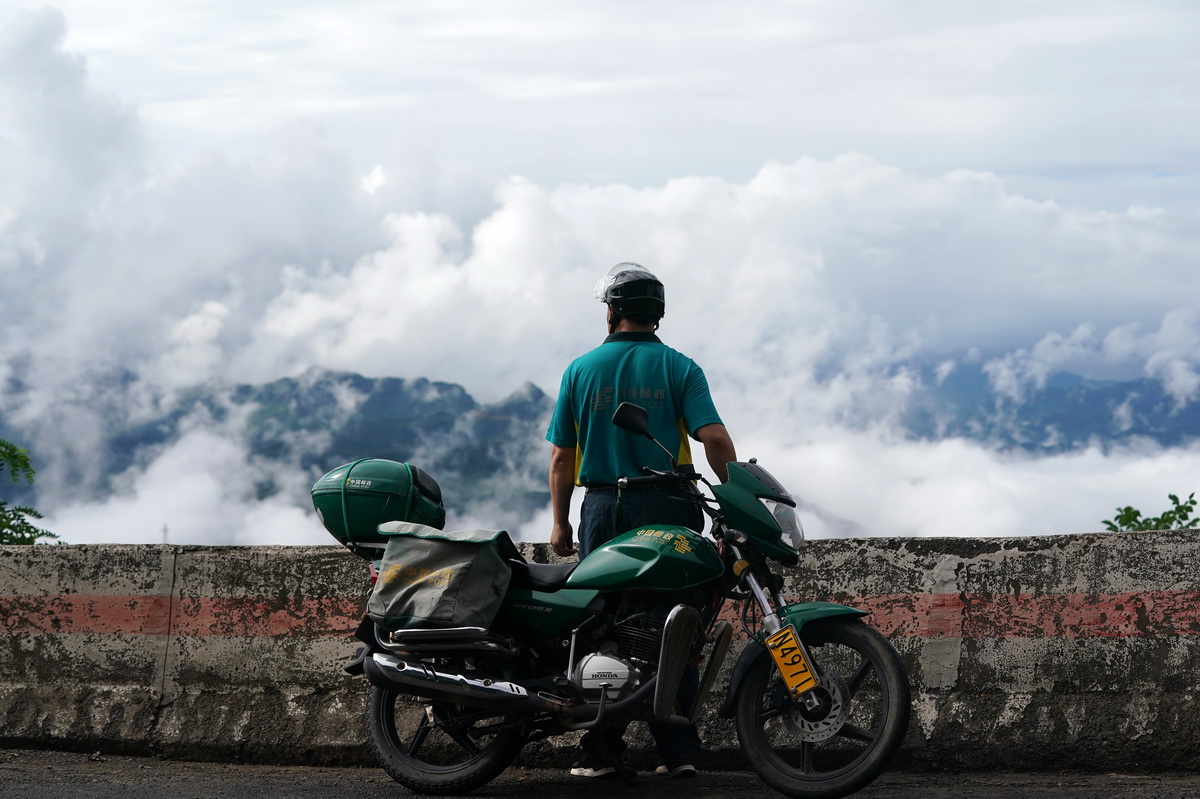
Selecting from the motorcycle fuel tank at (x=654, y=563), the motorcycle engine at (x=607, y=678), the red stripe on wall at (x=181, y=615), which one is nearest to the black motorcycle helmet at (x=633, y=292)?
the motorcycle fuel tank at (x=654, y=563)

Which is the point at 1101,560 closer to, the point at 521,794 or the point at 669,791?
the point at 669,791

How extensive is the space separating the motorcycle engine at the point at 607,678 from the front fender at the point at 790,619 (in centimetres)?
37

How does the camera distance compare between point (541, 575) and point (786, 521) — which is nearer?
point (786, 521)

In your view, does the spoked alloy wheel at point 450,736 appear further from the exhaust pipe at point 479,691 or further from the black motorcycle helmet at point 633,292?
the black motorcycle helmet at point 633,292

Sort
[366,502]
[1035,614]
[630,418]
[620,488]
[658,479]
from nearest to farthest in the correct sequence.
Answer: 1. [630,418]
2. [658,479]
3. [620,488]
4. [366,502]
5. [1035,614]

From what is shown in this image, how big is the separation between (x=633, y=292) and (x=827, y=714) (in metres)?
1.88

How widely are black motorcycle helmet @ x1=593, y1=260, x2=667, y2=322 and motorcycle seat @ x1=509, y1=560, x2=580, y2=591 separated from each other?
1.11 meters

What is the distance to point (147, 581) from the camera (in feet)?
20.3

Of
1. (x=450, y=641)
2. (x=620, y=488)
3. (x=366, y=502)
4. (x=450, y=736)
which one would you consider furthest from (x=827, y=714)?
(x=366, y=502)

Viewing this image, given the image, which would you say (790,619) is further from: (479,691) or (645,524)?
(479,691)

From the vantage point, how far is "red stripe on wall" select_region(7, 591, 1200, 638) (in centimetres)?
549

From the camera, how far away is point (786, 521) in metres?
4.69

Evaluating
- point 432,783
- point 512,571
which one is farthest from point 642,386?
point 432,783

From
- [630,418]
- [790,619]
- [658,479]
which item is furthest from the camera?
[658,479]
